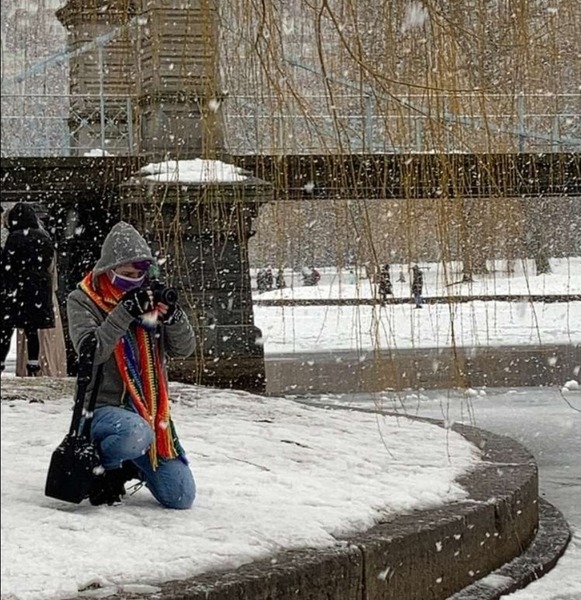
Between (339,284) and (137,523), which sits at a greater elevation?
(339,284)

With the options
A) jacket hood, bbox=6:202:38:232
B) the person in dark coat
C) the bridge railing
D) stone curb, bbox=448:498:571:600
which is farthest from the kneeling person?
the person in dark coat

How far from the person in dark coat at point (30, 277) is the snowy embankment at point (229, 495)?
0.91m

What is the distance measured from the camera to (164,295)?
3973 millimetres

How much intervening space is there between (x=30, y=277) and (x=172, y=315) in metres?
4.24

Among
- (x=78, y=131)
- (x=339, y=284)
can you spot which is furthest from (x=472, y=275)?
(x=78, y=131)

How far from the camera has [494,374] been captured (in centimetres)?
1454

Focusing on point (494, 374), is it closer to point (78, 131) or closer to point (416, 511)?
point (78, 131)

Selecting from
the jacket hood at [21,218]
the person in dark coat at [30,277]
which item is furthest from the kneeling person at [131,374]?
the person in dark coat at [30,277]

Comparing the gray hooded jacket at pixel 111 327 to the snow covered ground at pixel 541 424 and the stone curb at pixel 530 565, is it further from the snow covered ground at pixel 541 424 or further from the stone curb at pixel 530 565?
the stone curb at pixel 530 565

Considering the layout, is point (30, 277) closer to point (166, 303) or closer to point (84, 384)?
point (84, 384)

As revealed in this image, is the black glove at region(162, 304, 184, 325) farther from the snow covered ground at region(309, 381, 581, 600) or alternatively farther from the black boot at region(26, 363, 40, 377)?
the black boot at region(26, 363, 40, 377)

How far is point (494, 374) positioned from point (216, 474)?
9998 mm

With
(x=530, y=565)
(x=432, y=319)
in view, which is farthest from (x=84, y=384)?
(x=432, y=319)

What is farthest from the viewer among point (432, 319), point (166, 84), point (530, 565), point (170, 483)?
point (432, 319)
